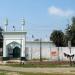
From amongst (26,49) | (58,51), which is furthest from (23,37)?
(58,51)

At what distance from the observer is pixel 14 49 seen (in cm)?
6681

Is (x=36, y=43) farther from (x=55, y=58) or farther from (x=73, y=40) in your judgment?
(x=55, y=58)

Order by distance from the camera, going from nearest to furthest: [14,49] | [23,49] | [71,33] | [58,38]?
[23,49]
[14,49]
[71,33]
[58,38]

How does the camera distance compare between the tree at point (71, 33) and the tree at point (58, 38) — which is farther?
the tree at point (58, 38)

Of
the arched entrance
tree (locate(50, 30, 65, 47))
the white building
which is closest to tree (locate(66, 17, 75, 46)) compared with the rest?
tree (locate(50, 30, 65, 47))

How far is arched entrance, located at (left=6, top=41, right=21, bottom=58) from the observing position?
6606cm

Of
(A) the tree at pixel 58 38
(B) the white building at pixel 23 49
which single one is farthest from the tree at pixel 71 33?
(B) the white building at pixel 23 49

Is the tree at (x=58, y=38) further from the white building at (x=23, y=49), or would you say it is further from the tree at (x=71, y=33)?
the white building at (x=23, y=49)

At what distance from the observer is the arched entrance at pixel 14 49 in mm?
66062

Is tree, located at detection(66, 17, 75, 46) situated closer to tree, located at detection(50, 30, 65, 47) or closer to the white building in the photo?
tree, located at detection(50, 30, 65, 47)

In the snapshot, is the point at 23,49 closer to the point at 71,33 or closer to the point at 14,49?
the point at 14,49

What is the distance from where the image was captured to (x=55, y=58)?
6331 cm

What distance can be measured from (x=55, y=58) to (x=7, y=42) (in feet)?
32.9

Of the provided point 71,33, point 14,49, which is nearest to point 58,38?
point 71,33
